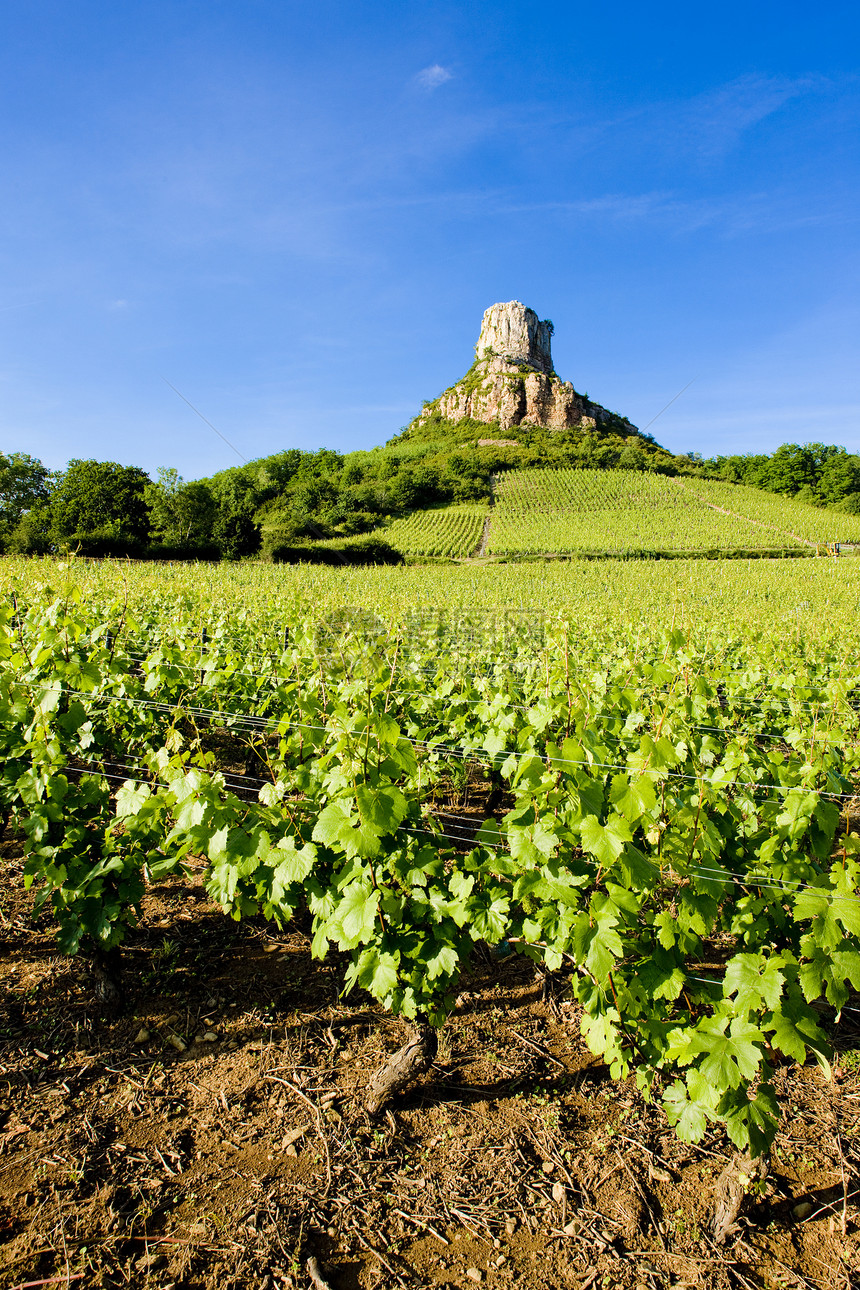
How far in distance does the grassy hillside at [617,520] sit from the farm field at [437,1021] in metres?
45.0

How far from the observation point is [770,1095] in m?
1.91

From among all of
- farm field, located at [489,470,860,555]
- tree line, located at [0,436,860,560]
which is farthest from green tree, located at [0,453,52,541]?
farm field, located at [489,470,860,555]

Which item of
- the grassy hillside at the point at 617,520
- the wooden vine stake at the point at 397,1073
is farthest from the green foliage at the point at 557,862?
the grassy hillside at the point at 617,520

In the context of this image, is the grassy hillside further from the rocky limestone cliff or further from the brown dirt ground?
the brown dirt ground

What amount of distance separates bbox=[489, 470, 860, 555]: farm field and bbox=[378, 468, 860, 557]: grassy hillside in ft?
0.31

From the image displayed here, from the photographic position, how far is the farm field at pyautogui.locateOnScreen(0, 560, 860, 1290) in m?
2.05

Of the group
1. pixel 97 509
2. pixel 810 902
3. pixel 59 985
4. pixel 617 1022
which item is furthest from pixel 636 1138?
pixel 97 509

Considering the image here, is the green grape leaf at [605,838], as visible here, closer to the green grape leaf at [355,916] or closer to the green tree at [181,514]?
the green grape leaf at [355,916]

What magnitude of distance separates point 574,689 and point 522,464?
86.4 metres

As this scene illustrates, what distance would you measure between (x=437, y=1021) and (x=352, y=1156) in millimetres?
592

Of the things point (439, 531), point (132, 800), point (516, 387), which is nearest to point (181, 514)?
point (439, 531)

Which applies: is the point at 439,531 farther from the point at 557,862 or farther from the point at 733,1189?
the point at 733,1189

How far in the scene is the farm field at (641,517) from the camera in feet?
168

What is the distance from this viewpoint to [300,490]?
61.4 metres
